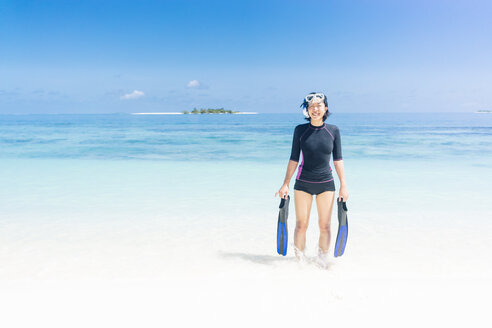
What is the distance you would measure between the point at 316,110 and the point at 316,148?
0.35m

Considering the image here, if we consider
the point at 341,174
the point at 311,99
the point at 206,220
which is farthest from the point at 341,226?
the point at 206,220

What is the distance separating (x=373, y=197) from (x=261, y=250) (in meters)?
4.06

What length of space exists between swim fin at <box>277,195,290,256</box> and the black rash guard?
0.34 metres

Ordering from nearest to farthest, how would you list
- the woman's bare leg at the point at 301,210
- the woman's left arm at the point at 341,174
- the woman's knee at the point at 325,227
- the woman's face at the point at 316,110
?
the woman's face at the point at 316,110
the woman's left arm at the point at 341,174
the woman's bare leg at the point at 301,210
the woman's knee at the point at 325,227

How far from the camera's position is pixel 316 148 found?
3418 mm

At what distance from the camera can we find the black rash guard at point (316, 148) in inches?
135

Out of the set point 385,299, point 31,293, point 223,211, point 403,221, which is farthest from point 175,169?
point 385,299

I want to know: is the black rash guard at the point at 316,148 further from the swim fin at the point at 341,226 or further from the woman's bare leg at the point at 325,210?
the swim fin at the point at 341,226

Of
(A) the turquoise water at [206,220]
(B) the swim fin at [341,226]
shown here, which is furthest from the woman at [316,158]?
(A) the turquoise water at [206,220]

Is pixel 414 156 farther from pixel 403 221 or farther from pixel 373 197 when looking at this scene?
pixel 403 221

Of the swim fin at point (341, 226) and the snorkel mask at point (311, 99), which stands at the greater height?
the snorkel mask at point (311, 99)

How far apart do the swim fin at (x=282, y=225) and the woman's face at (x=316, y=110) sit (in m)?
0.88

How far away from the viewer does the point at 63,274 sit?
3.83 m

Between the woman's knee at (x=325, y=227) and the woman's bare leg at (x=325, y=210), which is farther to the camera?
the woman's knee at (x=325, y=227)
